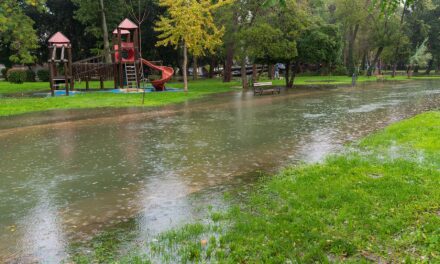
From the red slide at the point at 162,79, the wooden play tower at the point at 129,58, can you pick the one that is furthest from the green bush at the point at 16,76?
the red slide at the point at 162,79

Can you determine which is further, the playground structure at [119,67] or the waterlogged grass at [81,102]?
the playground structure at [119,67]

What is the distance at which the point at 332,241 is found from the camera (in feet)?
16.9

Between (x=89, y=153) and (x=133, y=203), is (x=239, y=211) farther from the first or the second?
(x=89, y=153)

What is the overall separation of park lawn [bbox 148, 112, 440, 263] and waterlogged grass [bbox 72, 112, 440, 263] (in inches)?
0.4

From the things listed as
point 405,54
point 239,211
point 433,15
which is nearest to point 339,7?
point 405,54

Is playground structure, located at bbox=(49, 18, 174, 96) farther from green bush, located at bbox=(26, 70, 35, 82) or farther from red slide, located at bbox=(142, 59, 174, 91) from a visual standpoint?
green bush, located at bbox=(26, 70, 35, 82)

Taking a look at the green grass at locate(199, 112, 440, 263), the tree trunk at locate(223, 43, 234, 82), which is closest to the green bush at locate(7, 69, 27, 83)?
the tree trunk at locate(223, 43, 234, 82)

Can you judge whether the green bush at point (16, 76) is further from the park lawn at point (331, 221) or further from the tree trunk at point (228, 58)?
the park lawn at point (331, 221)

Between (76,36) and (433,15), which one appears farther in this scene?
(433,15)

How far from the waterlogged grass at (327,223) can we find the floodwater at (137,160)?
70cm

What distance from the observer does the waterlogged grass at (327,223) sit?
491 centimetres

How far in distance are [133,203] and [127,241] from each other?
1626 millimetres

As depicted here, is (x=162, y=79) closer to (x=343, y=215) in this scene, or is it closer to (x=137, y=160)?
(x=137, y=160)

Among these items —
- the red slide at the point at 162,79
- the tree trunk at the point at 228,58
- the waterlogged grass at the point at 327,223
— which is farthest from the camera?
the tree trunk at the point at 228,58
